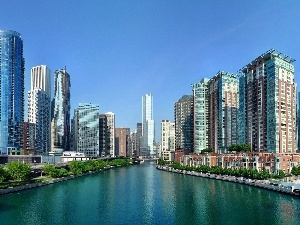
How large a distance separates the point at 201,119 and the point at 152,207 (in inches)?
4257

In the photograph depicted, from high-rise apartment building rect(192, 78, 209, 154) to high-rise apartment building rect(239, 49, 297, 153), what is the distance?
41530 mm

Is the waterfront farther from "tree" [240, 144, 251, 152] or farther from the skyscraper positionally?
Answer: the skyscraper

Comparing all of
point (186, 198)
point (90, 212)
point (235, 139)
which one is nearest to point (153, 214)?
point (90, 212)

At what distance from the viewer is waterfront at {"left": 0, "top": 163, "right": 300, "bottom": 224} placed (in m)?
53.5

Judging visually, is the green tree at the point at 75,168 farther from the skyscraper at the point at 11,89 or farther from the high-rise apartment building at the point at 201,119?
the skyscraper at the point at 11,89

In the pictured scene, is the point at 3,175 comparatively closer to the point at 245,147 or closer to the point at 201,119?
the point at 245,147

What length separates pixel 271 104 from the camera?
367 ft

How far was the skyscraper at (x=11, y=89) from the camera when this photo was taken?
182 metres

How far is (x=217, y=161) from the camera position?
134m

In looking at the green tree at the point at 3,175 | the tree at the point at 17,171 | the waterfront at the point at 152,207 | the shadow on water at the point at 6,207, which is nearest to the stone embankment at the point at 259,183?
the waterfront at the point at 152,207

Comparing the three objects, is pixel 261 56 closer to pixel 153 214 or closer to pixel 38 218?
pixel 153 214

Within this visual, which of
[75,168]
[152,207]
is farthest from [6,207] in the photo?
[75,168]

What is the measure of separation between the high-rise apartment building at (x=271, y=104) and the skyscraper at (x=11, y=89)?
127 m

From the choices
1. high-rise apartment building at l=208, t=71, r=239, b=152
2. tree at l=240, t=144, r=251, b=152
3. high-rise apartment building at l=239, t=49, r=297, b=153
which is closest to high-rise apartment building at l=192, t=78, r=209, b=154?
high-rise apartment building at l=208, t=71, r=239, b=152
